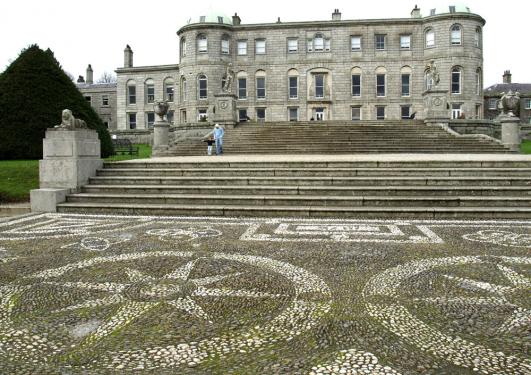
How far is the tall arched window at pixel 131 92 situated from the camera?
56.3 metres

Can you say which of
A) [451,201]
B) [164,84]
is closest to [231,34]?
[164,84]

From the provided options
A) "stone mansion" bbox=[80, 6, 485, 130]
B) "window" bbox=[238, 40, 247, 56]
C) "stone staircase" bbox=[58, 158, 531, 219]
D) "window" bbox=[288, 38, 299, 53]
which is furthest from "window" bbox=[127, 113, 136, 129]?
"stone staircase" bbox=[58, 158, 531, 219]

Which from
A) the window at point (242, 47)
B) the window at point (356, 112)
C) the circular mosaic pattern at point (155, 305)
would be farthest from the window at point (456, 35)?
the circular mosaic pattern at point (155, 305)

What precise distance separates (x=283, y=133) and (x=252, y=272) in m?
21.0

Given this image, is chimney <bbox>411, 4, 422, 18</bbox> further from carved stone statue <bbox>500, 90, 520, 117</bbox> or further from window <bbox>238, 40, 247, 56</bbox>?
carved stone statue <bbox>500, 90, 520, 117</bbox>

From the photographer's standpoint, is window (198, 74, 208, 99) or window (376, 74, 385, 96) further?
window (198, 74, 208, 99)

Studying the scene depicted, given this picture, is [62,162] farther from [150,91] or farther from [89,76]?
[89,76]

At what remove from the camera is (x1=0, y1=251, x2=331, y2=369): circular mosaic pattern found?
3.29m

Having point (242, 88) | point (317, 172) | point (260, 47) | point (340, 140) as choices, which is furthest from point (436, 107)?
point (260, 47)

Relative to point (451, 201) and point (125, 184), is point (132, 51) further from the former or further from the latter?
point (451, 201)

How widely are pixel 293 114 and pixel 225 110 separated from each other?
21.7 metres

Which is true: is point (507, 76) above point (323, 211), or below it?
above

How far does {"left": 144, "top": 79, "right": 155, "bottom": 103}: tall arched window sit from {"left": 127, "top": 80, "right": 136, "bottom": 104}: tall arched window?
66.8 inches

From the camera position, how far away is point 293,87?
160ft
